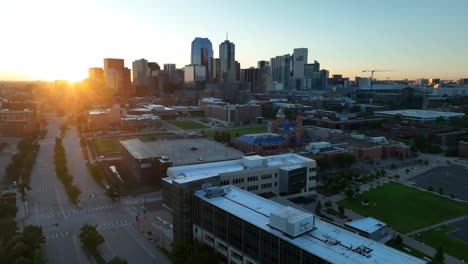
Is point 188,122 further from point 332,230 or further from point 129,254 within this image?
point 332,230

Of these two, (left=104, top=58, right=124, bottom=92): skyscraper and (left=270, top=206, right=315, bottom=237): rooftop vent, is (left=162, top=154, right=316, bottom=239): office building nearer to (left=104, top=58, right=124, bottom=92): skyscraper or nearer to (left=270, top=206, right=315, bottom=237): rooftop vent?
(left=270, top=206, right=315, bottom=237): rooftop vent

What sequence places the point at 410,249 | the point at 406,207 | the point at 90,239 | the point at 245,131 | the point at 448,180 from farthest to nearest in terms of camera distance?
1. the point at 245,131
2. the point at 448,180
3. the point at 406,207
4. the point at 410,249
5. the point at 90,239

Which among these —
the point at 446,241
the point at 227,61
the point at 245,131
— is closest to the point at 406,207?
the point at 446,241

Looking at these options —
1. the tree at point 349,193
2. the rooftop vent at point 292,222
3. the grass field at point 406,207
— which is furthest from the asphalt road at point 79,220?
the tree at point 349,193

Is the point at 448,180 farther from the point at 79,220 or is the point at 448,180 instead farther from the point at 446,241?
the point at 79,220

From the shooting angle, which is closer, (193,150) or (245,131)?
(193,150)

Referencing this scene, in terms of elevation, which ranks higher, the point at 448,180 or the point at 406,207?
the point at 448,180
